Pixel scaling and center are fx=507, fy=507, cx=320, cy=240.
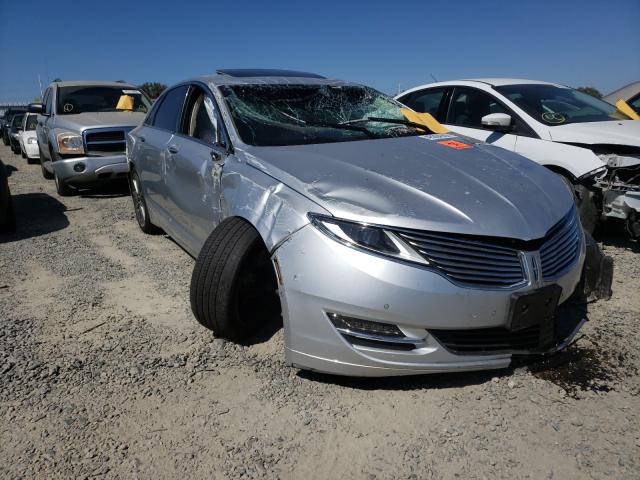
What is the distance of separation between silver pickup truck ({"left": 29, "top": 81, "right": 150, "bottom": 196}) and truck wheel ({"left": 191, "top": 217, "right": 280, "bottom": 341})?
518cm

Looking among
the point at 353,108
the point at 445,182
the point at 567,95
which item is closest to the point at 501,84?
the point at 567,95

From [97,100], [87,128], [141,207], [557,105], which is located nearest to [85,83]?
[97,100]

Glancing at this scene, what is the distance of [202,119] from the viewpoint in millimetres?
3711

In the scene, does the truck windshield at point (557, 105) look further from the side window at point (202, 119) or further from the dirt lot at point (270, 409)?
the side window at point (202, 119)

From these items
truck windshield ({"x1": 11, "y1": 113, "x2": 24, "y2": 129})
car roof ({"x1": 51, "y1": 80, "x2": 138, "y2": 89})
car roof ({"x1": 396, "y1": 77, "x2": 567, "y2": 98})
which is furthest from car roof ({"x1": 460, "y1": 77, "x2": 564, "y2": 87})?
truck windshield ({"x1": 11, "y1": 113, "x2": 24, "y2": 129})

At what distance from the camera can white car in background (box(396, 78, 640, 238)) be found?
167 inches

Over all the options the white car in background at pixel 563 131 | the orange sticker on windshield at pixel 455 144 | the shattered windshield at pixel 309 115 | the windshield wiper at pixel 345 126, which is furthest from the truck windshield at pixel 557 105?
the windshield wiper at pixel 345 126

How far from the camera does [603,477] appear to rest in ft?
6.29

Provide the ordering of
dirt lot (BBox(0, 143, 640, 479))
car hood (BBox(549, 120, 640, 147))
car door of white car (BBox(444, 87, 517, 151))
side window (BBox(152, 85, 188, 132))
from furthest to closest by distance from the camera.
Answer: car door of white car (BBox(444, 87, 517, 151)), car hood (BBox(549, 120, 640, 147)), side window (BBox(152, 85, 188, 132)), dirt lot (BBox(0, 143, 640, 479))

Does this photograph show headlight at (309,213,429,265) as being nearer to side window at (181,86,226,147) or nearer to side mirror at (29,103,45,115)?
side window at (181,86,226,147)

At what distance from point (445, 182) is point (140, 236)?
12.5 ft

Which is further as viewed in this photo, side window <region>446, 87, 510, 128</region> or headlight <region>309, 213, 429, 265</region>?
side window <region>446, 87, 510, 128</region>

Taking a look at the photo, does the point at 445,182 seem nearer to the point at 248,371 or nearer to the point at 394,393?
the point at 394,393

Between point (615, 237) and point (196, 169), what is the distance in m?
4.06
